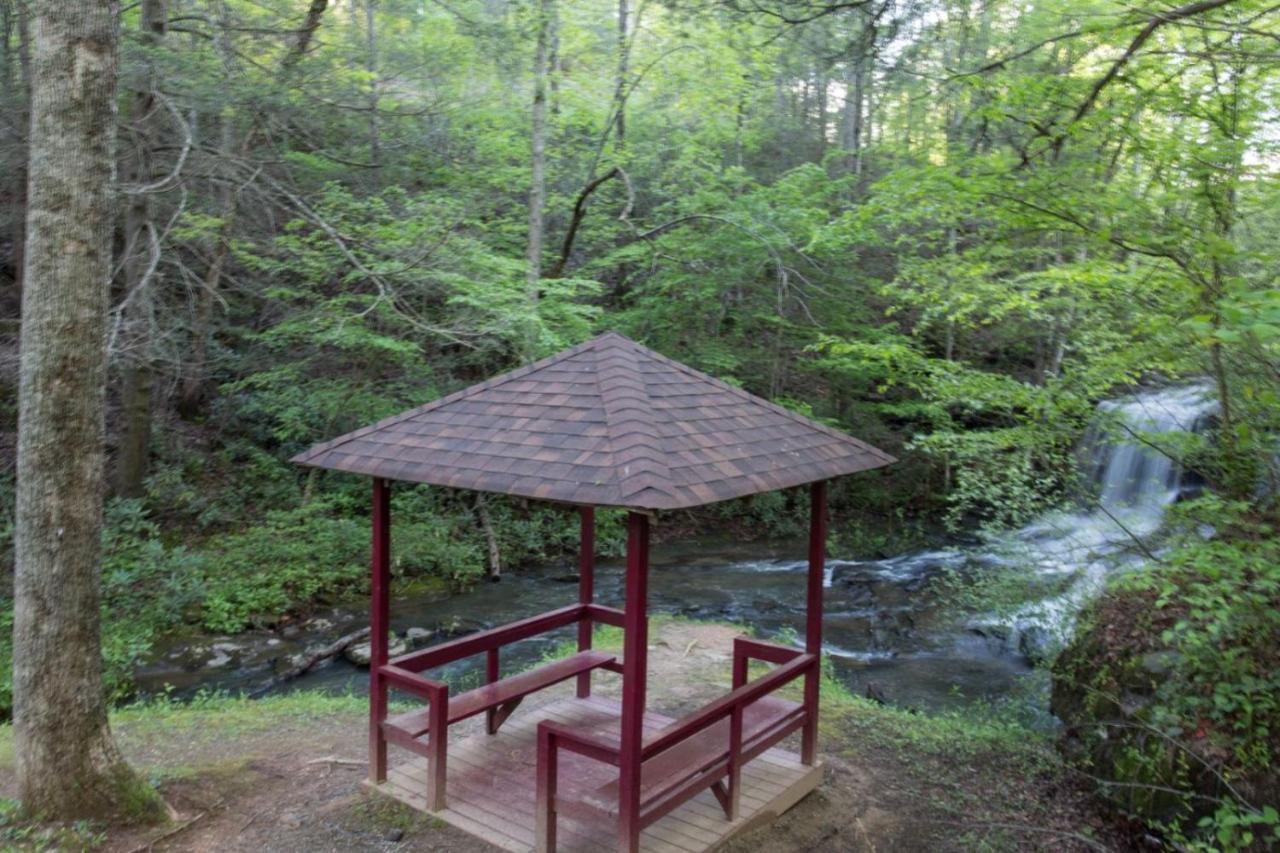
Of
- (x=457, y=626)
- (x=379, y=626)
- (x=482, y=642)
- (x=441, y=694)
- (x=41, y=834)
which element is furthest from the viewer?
(x=457, y=626)

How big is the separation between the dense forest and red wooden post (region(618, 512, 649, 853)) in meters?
2.56

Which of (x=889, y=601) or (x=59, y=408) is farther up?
(x=59, y=408)

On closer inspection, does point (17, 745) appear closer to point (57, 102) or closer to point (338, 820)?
point (338, 820)

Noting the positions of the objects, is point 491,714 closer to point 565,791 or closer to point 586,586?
point 565,791

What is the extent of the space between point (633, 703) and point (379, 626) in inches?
73.7

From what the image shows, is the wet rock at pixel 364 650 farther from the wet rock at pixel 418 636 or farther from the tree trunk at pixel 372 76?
the tree trunk at pixel 372 76

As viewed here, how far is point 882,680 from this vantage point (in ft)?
29.2

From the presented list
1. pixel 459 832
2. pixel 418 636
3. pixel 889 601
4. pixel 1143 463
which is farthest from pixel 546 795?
pixel 1143 463

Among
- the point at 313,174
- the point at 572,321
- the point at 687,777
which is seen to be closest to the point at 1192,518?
the point at 687,777

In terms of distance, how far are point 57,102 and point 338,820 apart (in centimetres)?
413

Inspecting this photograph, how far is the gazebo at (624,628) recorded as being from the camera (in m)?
4.23

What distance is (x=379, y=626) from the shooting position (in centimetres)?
525

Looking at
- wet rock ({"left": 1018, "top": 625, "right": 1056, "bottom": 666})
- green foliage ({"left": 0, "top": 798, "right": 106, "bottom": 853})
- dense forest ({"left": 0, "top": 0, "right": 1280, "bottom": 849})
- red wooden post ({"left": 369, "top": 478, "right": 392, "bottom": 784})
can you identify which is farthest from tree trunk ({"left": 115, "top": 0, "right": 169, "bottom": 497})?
wet rock ({"left": 1018, "top": 625, "right": 1056, "bottom": 666})

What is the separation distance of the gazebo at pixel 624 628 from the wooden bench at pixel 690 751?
11mm
